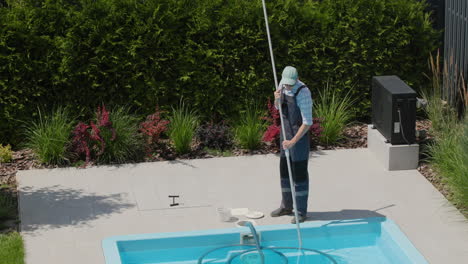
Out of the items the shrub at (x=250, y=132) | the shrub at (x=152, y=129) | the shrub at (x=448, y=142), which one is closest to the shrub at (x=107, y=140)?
the shrub at (x=152, y=129)

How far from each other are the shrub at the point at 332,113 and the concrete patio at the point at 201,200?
13.3 inches

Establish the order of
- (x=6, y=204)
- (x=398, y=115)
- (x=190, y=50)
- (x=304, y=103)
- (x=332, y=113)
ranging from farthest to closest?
(x=190, y=50) → (x=332, y=113) → (x=398, y=115) → (x=6, y=204) → (x=304, y=103)

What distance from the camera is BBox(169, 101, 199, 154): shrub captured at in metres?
12.4

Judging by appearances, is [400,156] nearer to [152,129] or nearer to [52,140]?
[152,129]

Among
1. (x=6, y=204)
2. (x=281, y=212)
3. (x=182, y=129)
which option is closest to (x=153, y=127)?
(x=182, y=129)

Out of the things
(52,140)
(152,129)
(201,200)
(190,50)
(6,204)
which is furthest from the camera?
(190,50)

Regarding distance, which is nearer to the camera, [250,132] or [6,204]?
[6,204]

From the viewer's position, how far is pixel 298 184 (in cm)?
988

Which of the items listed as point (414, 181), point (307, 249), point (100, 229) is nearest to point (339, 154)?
point (414, 181)

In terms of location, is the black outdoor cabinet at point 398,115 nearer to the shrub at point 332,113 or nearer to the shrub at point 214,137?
the shrub at point 332,113

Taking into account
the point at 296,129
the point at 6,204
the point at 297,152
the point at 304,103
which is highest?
the point at 304,103

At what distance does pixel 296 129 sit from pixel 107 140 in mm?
3487

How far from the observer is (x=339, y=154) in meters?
12.5

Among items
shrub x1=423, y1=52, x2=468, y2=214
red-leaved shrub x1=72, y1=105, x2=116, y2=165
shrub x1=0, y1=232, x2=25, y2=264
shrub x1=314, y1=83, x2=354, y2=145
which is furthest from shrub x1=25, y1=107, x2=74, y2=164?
shrub x1=423, y1=52, x2=468, y2=214
